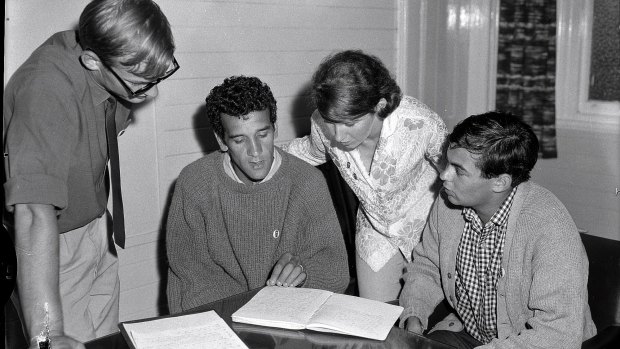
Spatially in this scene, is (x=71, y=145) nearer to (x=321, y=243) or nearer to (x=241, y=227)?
(x=241, y=227)

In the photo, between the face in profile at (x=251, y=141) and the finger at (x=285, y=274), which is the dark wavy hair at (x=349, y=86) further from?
the finger at (x=285, y=274)

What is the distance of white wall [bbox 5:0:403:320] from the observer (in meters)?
3.29

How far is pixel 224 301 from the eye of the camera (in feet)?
6.57

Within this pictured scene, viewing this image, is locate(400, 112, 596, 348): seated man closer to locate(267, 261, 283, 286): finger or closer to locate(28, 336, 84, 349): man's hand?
locate(267, 261, 283, 286): finger

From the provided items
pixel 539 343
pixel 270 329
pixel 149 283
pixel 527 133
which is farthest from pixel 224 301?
pixel 149 283

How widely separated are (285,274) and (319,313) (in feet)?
1.29

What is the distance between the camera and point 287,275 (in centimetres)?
221

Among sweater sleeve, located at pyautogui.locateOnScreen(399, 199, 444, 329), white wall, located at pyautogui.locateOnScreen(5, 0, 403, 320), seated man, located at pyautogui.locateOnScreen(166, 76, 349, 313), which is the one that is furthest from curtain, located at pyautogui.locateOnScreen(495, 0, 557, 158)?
seated man, located at pyautogui.locateOnScreen(166, 76, 349, 313)

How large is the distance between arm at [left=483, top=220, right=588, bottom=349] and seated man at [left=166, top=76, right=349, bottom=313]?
29.7 inches

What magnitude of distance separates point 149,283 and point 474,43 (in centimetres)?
296

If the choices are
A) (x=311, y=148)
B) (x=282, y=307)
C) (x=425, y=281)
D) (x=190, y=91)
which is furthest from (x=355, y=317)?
(x=190, y=91)

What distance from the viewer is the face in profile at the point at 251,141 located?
2.35 metres

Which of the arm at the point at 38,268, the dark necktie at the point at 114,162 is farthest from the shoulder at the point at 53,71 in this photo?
the arm at the point at 38,268

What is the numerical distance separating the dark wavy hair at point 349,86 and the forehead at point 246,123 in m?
0.24
